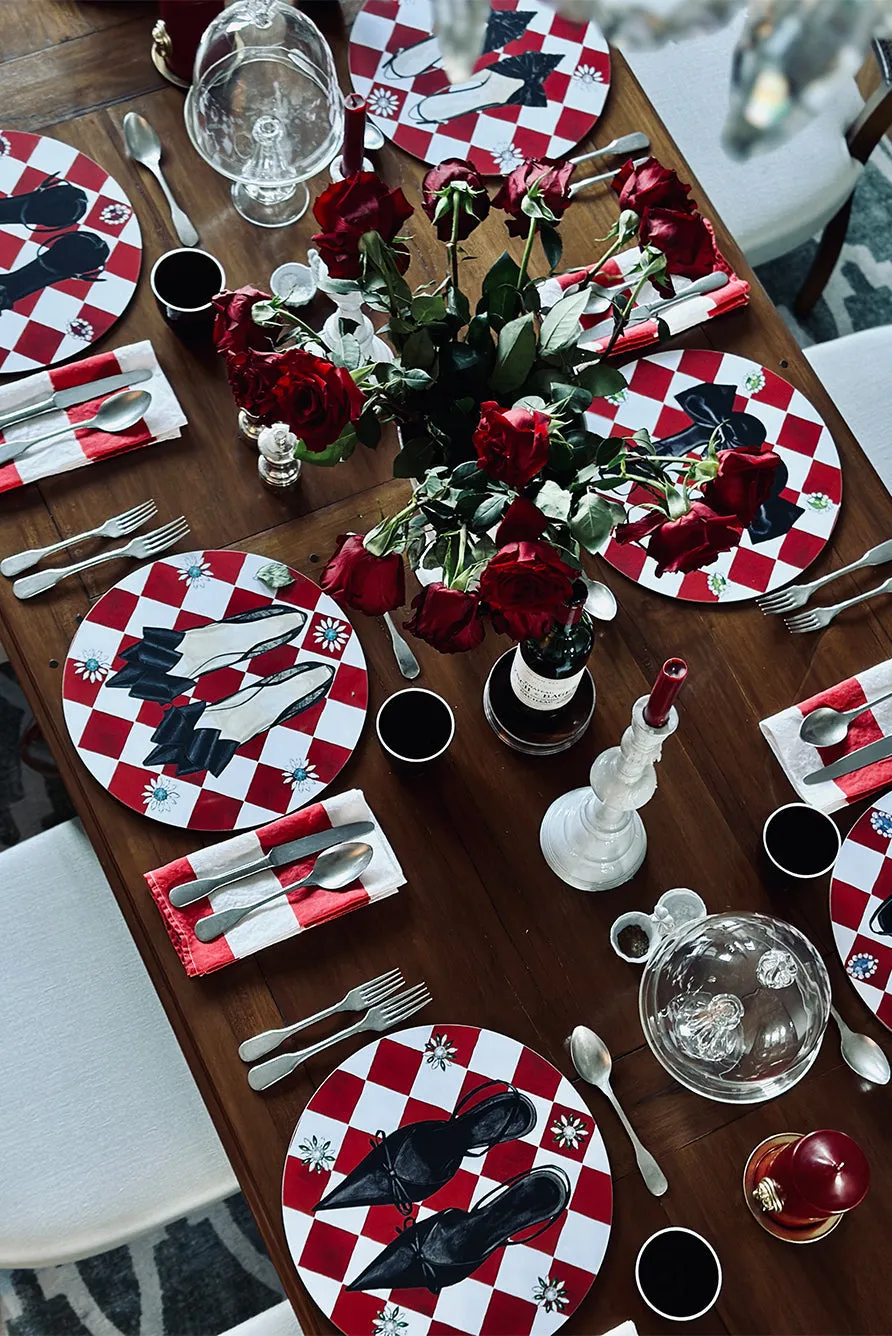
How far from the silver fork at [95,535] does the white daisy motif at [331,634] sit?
23cm

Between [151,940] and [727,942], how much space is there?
1.88 ft

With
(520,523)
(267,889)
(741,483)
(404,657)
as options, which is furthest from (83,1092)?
(741,483)

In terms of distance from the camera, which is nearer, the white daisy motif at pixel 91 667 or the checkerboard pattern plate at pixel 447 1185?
the checkerboard pattern plate at pixel 447 1185

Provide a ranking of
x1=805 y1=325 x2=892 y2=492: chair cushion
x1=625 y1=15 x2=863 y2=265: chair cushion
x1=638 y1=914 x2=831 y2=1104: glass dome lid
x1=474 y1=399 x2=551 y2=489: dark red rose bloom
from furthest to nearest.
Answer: x1=625 y1=15 x2=863 y2=265: chair cushion, x1=805 y1=325 x2=892 y2=492: chair cushion, x1=638 y1=914 x2=831 y2=1104: glass dome lid, x1=474 y1=399 x2=551 y2=489: dark red rose bloom

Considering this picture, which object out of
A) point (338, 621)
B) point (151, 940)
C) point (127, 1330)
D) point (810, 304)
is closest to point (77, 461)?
point (338, 621)

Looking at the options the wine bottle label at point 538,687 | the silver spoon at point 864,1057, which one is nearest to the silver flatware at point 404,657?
the wine bottle label at point 538,687

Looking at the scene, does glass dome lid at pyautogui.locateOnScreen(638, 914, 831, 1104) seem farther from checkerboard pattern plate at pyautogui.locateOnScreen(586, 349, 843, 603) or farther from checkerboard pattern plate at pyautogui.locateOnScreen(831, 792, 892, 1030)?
checkerboard pattern plate at pyautogui.locateOnScreen(586, 349, 843, 603)

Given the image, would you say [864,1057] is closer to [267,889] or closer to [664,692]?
[664,692]

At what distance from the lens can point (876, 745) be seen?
141 centimetres

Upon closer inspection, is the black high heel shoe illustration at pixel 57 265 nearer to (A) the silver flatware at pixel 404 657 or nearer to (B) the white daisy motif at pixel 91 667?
(B) the white daisy motif at pixel 91 667

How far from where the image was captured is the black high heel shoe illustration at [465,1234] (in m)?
1.22

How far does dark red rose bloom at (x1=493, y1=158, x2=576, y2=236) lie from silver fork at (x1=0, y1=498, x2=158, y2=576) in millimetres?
549

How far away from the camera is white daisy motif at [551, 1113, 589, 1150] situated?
4.16 ft

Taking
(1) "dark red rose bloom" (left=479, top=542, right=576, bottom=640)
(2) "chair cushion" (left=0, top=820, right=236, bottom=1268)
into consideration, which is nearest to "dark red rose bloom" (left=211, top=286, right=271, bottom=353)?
(1) "dark red rose bloom" (left=479, top=542, right=576, bottom=640)
